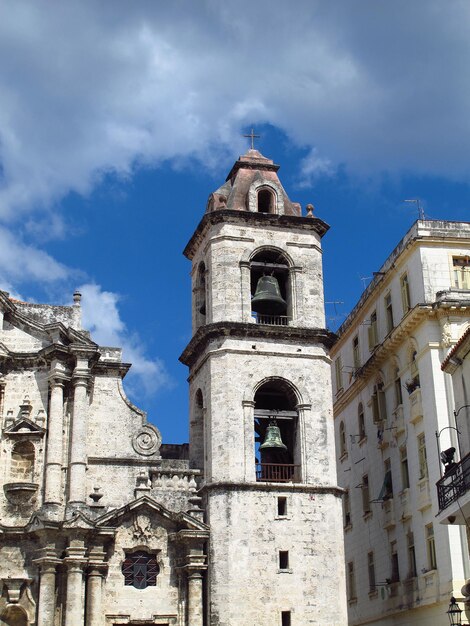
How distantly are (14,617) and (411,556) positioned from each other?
1212cm

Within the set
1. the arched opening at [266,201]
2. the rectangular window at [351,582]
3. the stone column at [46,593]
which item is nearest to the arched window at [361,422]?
the rectangular window at [351,582]

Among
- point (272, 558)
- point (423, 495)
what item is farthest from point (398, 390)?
point (272, 558)

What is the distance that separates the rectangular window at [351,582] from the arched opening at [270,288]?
34.8 ft

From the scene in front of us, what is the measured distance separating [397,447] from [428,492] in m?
3.10

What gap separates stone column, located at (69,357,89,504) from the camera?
28.9 meters

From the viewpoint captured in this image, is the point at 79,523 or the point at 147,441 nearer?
the point at 79,523

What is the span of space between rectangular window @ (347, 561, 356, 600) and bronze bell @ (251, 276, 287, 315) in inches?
422

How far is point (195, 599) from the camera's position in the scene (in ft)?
91.6

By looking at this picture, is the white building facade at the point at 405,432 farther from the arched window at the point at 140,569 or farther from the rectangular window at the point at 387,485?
the arched window at the point at 140,569

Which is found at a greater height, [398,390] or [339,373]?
[339,373]

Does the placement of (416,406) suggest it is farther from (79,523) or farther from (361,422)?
(79,523)

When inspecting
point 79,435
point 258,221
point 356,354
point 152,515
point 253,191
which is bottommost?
point 152,515

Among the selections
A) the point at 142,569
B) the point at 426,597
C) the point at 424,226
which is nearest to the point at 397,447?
the point at 426,597

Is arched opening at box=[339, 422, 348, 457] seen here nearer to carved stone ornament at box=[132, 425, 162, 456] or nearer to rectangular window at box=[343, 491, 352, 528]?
rectangular window at box=[343, 491, 352, 528]
